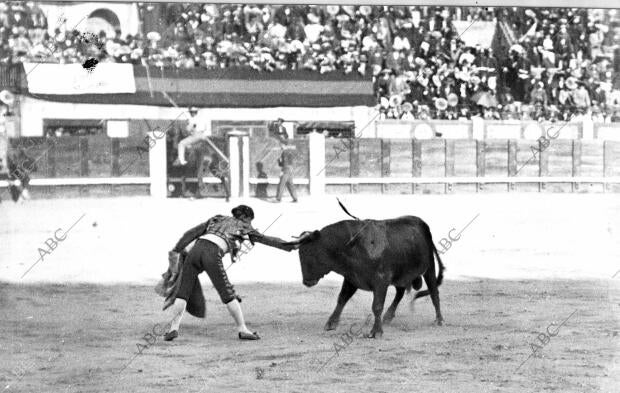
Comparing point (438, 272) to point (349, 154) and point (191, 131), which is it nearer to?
point (349, 154)

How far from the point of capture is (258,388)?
6.11 meters

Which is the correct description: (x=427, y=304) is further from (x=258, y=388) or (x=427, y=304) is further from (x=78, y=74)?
(x=78, y=74)

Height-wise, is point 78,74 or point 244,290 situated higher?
point 78,74

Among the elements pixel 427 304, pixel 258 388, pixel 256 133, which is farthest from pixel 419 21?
pixel 258 388

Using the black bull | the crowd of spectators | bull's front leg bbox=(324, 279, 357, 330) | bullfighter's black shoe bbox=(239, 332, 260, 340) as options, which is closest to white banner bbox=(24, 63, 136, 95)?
the crowd of spectators

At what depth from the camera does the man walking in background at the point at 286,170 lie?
21.2 ft

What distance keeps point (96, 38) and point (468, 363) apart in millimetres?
2324

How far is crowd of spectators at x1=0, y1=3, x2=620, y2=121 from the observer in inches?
252

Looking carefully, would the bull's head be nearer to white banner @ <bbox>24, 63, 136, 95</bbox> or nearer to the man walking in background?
the man walking in background

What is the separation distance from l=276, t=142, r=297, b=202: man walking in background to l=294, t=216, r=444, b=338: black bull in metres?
0.22

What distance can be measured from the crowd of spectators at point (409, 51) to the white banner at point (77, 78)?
0.15ft

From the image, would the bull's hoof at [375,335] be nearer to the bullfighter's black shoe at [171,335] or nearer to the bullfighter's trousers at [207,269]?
the bullfighter's trousers at [207,269]

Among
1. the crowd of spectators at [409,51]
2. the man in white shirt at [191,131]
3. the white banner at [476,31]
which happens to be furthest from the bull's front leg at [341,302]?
the white banner at [476,31]

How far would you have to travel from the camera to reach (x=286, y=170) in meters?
6.51
